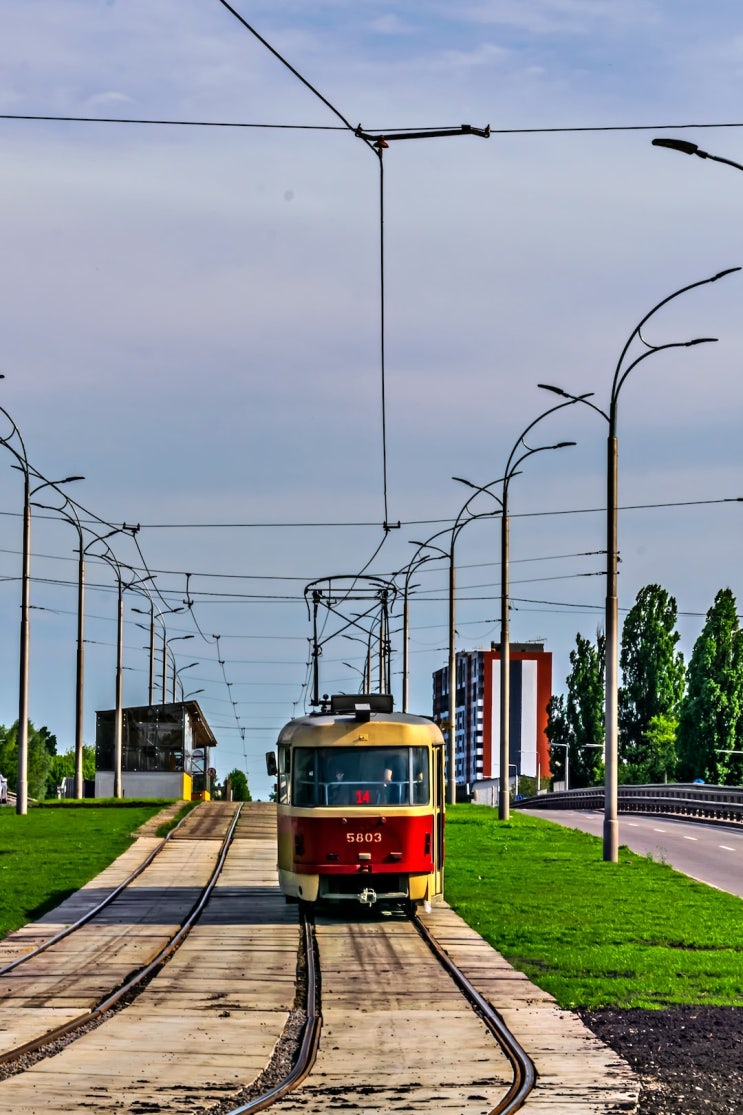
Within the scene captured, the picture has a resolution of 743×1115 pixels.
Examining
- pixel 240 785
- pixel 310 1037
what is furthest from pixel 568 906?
pixel 240 785

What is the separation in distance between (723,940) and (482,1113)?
38.5 ft

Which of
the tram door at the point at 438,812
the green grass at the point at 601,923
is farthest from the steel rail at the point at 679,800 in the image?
the tram door at the point at 438,812

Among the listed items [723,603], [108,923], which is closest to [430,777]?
[108,923]

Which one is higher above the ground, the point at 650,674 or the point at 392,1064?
the point at 650,674

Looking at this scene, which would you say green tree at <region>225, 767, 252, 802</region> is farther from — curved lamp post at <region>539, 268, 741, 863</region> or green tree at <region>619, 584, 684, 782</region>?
curved lamp post at <region>539, 268, 741, 863</region>

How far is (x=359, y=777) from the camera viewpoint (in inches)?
998

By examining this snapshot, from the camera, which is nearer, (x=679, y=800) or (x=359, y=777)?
(x=359, y=777)

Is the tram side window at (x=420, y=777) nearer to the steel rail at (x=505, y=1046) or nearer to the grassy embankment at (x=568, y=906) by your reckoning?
the grassy embankment at (x=568, y=906)

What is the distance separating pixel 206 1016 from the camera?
1619 centimetres

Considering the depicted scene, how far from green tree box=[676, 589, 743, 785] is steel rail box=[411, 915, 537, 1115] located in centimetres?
7572

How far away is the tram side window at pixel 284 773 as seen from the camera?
85.7 ft

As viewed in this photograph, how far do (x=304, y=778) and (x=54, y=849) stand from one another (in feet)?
50.5

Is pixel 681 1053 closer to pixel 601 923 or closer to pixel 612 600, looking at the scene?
pixel 601 923

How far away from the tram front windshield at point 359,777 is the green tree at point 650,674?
8824 cm
